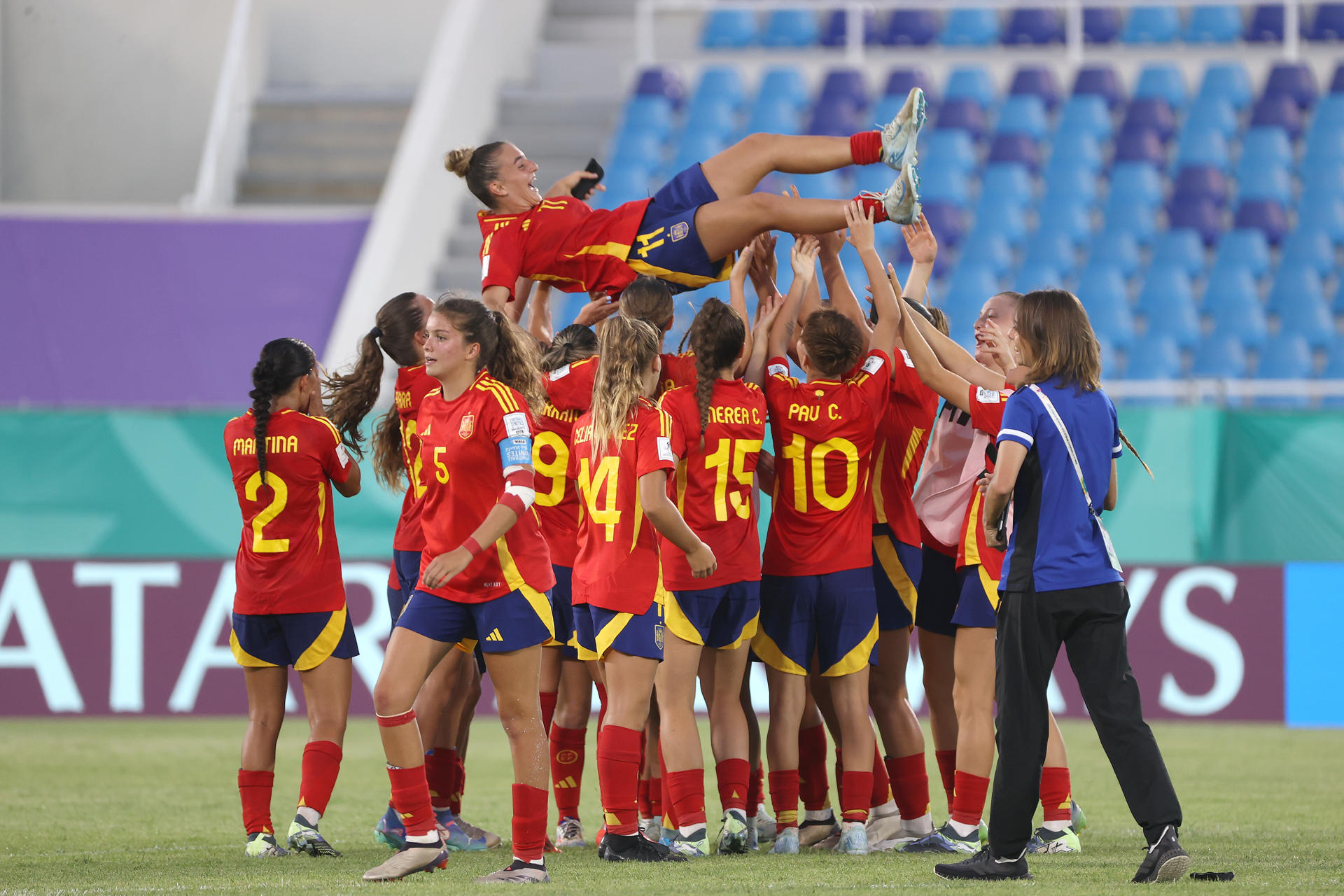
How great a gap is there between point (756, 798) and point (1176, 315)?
9136 mm

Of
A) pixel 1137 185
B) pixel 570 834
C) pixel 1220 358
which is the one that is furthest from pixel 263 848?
pixel 1137 185

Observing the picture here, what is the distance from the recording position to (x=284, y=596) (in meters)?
5.88

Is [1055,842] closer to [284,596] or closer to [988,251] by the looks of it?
[284,596]

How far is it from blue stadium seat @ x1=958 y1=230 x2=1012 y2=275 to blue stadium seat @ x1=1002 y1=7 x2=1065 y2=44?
2.83 meters

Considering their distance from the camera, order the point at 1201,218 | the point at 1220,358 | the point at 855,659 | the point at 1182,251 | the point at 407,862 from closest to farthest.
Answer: the point at 407,862 → the point at 855,659 → the point at 1220,358 → the point at 1182,251 → the point at 1201,218

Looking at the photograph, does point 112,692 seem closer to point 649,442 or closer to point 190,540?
point 190,540

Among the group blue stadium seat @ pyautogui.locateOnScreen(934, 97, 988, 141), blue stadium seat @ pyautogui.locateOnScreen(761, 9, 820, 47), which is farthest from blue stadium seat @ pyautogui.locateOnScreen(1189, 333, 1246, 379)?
blue stadium seat @ pyautogui.locateOnScreen(761, 9, 820, 47)

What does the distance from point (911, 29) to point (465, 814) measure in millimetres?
12145

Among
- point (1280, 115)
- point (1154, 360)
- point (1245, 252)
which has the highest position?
point (1280, 115)

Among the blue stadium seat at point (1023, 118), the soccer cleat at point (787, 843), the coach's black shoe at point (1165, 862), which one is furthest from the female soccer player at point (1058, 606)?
the blue stadium seat at point (1023, 118)

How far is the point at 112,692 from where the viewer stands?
413 inches

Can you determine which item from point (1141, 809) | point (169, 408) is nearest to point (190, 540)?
point (169, 408)

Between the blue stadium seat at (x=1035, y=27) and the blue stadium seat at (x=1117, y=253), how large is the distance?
9.49 feet

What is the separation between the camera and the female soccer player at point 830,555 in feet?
19.6
